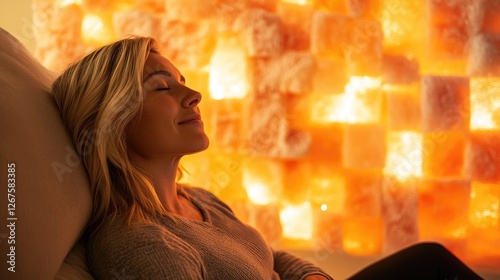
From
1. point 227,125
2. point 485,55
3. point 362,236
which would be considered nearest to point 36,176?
point 227,125

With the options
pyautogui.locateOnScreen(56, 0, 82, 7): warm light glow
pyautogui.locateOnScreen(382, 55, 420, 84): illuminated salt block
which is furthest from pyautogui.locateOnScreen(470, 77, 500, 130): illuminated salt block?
pyautogui.locateOnScreen(56, 0, 82, 7): warm light glow

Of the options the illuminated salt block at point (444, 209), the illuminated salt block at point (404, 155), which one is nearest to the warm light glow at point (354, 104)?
the illuminated salt block at point (404, 155)

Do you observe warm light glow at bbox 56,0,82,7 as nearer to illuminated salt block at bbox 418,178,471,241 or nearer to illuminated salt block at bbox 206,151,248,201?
illuminated salt block at bbox 206,151,248,201

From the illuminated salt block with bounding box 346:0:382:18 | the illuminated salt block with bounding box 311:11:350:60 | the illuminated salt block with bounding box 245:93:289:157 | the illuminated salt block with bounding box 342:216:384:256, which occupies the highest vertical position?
the illuminated salt block with bounding box 346:0:382:18

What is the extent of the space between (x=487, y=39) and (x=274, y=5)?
832 millimetres

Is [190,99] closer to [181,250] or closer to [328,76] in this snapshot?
[181,250]

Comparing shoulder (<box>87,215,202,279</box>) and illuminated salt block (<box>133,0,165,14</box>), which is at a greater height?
illuminated salt block (<box>133,0,165,14</box>)

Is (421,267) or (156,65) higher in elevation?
(156,65)

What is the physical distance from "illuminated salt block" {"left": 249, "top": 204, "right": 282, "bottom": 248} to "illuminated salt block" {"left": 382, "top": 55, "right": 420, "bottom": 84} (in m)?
0.67

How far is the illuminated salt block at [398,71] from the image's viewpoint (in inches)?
81.7

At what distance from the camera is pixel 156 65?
4.37ft

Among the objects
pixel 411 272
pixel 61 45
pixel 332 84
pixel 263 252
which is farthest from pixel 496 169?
pixel 61 45

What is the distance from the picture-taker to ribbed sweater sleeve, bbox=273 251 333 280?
4.57 feet

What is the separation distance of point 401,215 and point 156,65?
1206 millimetres
